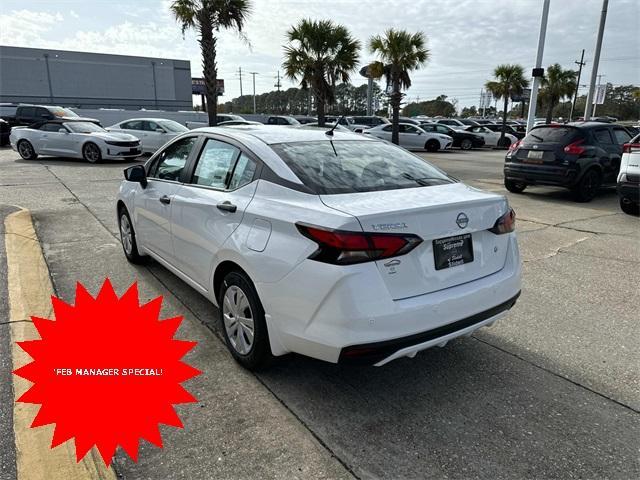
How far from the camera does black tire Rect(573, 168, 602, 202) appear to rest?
30.5 feet

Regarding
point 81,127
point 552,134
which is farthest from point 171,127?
point 552,134

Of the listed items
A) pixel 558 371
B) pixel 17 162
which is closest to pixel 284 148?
pixel 558 371

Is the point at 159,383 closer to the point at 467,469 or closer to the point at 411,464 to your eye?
the point at 411,464

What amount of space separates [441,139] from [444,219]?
21.9 metres

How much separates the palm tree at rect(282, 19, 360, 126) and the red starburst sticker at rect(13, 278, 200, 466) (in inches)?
748

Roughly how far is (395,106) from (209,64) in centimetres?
899

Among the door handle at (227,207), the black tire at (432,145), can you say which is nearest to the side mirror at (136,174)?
the door handle at (227,207)

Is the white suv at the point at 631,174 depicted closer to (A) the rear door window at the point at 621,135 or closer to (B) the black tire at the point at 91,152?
(A) the rear door window at the point at 621,135

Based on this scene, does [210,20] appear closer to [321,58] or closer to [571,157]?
[321,58]

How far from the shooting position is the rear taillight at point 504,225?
9.45ft

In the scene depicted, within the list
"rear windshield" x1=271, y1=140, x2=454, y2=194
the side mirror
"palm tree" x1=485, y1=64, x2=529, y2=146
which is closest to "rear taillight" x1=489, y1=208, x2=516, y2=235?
"rear windshield" x1=271, y1=140, x2=454, y2=194

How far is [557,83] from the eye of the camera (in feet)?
153

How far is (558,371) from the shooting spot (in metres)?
3.11

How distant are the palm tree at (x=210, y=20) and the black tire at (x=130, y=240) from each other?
13739 mm
